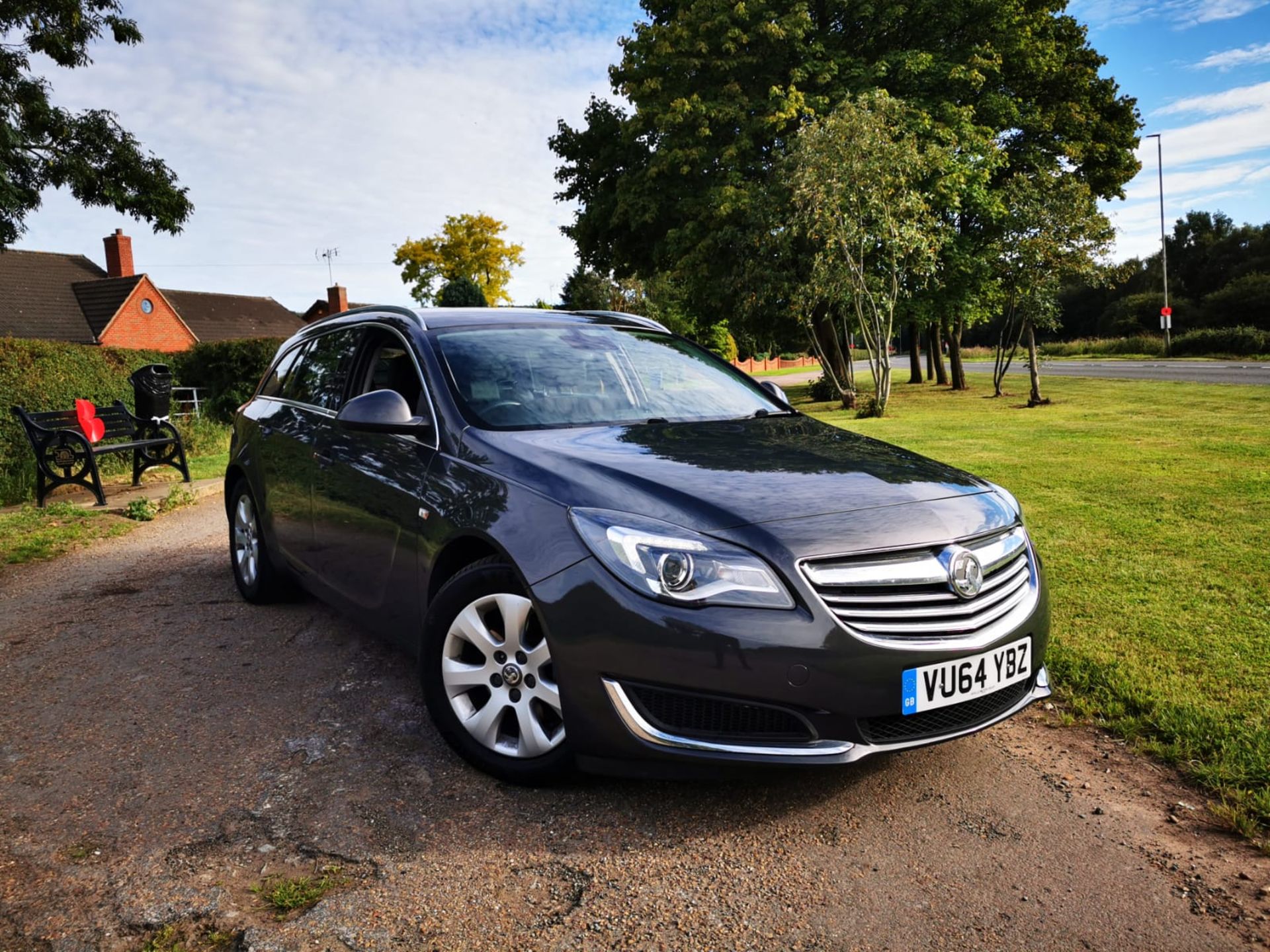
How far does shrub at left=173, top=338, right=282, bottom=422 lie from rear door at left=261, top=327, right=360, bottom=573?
1511 cm

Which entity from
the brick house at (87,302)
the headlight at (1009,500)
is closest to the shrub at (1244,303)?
the brick house at (87,302)

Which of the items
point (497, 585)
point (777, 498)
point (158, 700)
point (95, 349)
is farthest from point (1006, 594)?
point (95, 349)

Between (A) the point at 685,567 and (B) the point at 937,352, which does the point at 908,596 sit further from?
(B) the point at 937,352

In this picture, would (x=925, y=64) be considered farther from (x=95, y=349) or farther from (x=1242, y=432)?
(x=95, y=349)

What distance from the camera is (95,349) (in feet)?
42.0

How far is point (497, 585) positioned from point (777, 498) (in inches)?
36.9

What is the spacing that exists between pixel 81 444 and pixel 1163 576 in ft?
32.3

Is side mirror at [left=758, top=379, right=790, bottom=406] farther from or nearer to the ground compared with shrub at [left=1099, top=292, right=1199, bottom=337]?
nearer to the ground

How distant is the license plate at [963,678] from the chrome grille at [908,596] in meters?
0.08

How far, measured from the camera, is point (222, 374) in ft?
62.1

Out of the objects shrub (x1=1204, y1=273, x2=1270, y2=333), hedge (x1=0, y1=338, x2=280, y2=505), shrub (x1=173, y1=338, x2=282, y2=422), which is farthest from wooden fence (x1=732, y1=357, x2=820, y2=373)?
hedge (x1=0, y1=338, x2=280, y2=505)

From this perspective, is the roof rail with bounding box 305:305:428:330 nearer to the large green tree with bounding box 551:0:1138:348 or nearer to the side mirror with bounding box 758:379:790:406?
the side mirror with bounding box 758:379:790:406

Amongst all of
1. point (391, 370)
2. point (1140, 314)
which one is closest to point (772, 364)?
point (1140, 314)

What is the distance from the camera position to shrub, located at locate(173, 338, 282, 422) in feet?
61.8
